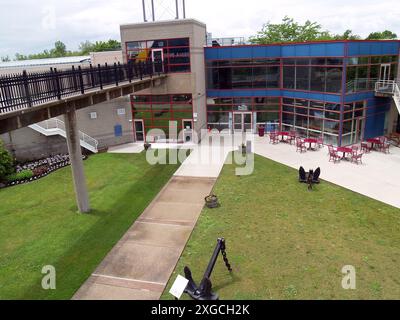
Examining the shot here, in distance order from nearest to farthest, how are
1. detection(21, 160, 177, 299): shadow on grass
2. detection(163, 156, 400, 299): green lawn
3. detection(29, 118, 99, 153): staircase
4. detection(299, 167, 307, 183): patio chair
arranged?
detection(163, 156, 400, 299): green lawn
detection(21, 160, 177, 299): shadow on grass
detection(299, 167, 307, 183): patio chair
detection(29, 118, 99, 153): staircase

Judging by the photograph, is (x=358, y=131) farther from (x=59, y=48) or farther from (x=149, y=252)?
(x=59, y=48)

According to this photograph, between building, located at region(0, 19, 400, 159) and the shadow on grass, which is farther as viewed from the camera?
building, located at region(0, 19, 400, 159)

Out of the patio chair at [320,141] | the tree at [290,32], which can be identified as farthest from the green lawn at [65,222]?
the tree at [290,32]

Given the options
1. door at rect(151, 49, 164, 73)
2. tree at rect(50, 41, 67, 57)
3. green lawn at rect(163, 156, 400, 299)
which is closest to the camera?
green lawn at rect(163, 156, 400, 299)

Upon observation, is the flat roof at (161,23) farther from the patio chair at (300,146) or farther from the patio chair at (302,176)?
the patio chair at (302,176)

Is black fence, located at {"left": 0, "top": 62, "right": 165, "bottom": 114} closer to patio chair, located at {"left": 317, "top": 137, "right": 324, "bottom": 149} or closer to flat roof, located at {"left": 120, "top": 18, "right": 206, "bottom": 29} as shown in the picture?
flat roof, located at {"left": 120, "top": 18, "right": 206, "bottom": 29}

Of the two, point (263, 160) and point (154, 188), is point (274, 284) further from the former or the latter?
point (263, 160)

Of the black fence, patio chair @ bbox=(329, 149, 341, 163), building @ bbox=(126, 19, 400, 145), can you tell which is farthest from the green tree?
patio chair @ bbox=(329, 149, 341, 163)
